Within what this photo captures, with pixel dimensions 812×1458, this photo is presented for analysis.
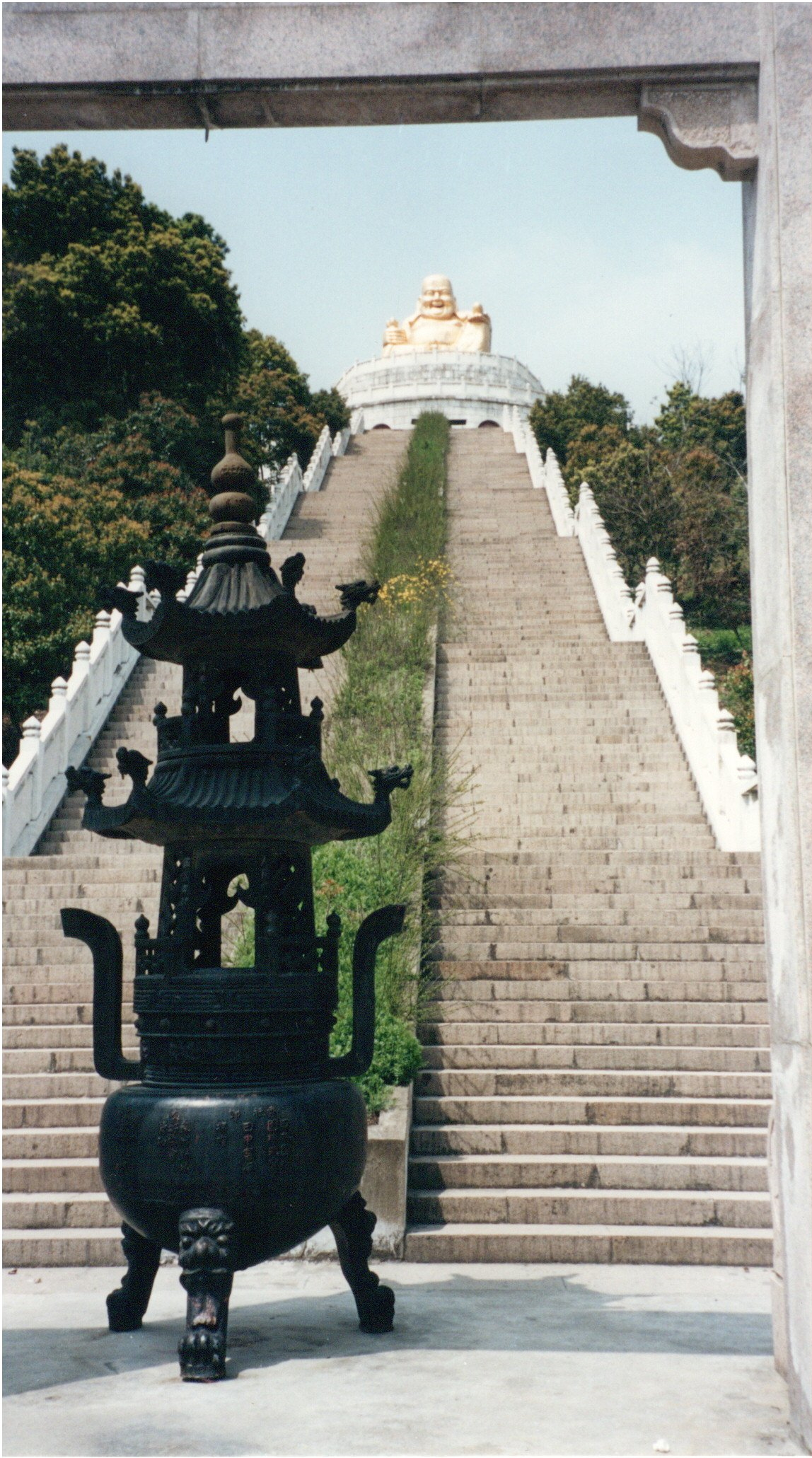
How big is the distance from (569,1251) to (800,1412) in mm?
2939

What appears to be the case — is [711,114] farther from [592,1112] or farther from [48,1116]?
[48,1116]

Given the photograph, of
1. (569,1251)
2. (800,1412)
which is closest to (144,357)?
(569,1251)

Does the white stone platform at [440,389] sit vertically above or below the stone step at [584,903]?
above

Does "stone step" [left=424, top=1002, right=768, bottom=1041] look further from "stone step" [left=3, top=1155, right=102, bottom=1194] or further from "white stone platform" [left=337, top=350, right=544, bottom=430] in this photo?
"white stone platform" [left=337, top=350, right=544, bottom=430]

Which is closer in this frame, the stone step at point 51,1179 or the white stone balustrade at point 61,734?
the stone step at point 51,1179

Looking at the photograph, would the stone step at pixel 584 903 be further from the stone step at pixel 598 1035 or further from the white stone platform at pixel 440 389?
the white stone platform at pixel 440 389

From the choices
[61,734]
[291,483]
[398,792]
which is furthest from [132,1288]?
[291,483]

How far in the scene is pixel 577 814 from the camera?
12.4 meters

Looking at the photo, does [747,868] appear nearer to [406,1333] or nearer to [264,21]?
[406,1333]

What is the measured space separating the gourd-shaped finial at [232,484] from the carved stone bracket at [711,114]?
2.14m

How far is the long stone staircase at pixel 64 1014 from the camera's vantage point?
736cm

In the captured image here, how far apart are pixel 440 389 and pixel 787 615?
138 ft

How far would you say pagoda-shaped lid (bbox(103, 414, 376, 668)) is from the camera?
549 cm

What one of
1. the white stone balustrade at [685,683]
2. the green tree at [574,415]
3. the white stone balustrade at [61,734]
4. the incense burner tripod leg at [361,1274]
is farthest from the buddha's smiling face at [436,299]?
the incense burner tripod leg at [361,1274]
